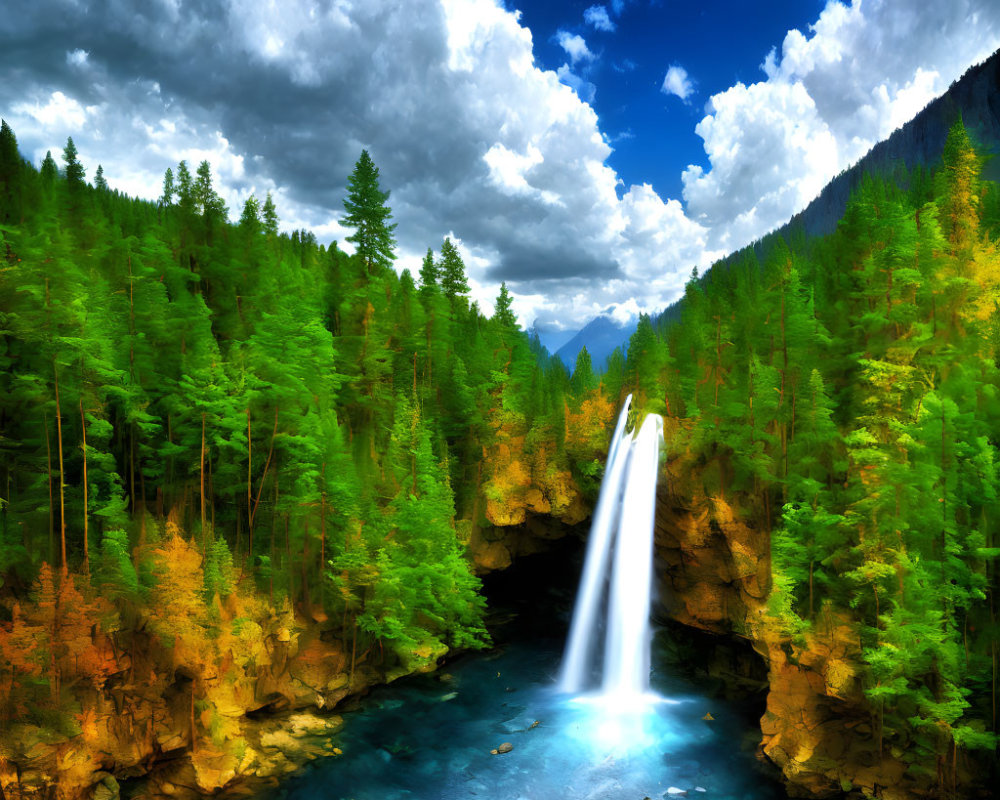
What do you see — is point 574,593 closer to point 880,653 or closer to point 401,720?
point 401,720

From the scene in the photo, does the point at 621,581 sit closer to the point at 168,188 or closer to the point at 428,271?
the point at 428,271

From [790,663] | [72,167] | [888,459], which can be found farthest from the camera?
[72,167]

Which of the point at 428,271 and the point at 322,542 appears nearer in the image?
the point at 322,542

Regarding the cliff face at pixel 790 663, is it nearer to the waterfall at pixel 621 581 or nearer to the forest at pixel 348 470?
the forest at pixel 348 470

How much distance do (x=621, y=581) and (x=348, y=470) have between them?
21037 millimetres

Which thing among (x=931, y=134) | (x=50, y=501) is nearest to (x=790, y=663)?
(x=50, y=501)

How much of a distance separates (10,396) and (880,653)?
32805 mm

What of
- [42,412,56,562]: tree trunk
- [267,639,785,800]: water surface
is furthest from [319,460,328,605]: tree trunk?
[42,412,56,562]: tree trunk

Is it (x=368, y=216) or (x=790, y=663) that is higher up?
(x=368, y=216)

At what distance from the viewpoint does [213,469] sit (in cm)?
2797

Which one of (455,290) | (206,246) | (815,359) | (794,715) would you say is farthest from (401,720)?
(455,290)

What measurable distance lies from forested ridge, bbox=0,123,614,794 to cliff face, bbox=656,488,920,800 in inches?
580

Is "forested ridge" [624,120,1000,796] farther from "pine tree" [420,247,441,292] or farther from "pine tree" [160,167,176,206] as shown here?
"pine tree" [160,167,176,206]

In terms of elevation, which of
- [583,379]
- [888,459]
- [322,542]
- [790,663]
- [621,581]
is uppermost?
[583,379]
